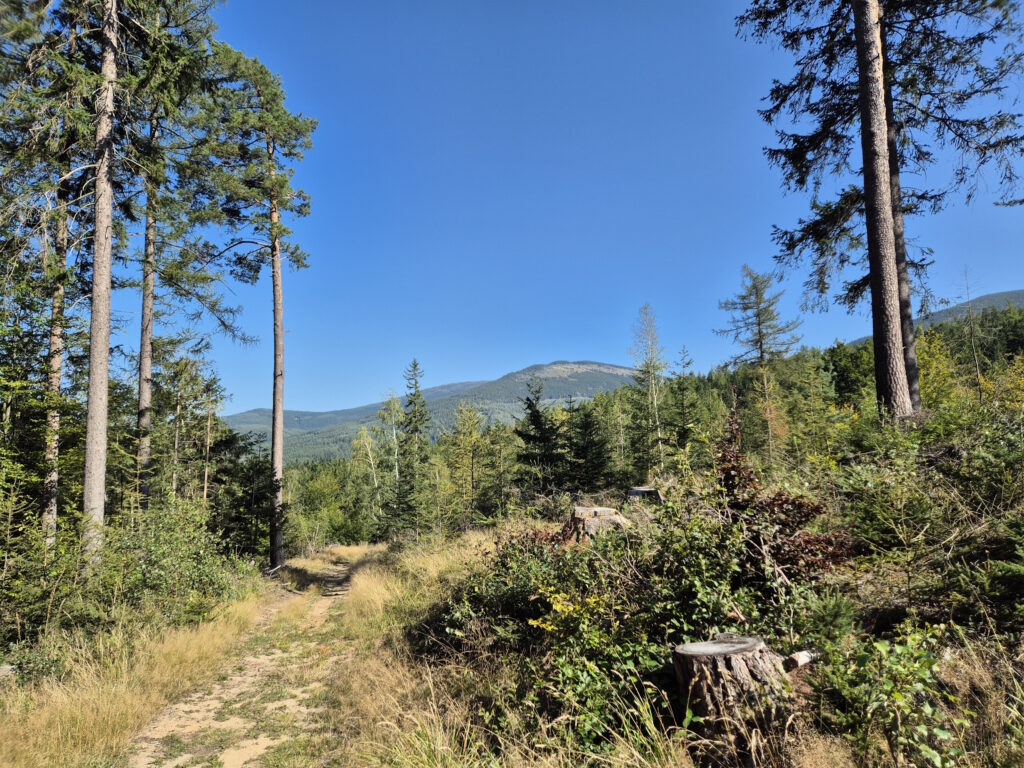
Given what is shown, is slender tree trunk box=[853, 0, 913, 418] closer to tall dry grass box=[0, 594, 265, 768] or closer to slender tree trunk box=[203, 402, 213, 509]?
tall dry grass box=[0, 594, 265, 768]

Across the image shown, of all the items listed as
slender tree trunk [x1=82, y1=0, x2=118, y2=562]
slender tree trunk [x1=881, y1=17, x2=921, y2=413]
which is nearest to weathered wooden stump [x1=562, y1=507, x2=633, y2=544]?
slender tree trunk [x1=881, y1=17, x2=921, y2=413]

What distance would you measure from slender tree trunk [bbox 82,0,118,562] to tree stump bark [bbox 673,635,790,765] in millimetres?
10319

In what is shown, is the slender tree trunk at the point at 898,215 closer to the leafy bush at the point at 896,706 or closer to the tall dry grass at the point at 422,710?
the leafy bush at the point at 896,706

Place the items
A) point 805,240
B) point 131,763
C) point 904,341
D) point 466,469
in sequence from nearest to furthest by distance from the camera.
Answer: point 131,763
point 904,341
point 805,240
point 466,469

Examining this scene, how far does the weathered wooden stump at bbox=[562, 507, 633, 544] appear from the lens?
19.9 ft

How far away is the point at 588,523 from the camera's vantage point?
650 centimetres

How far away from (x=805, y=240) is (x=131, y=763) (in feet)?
41.6

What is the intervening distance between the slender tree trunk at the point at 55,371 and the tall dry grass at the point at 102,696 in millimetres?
4837

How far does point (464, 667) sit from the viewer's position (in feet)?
16.8

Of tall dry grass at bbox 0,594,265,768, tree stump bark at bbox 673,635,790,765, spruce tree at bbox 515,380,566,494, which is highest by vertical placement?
spruce tree at bbox 515,380,566,494

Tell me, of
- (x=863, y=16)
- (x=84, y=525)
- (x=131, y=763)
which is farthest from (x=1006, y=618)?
(x=84, y=525)

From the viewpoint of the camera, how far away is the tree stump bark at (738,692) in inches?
99.6

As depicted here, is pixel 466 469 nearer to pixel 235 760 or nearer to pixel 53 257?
pixel 53 257

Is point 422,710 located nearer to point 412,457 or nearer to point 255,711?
point 255,711
